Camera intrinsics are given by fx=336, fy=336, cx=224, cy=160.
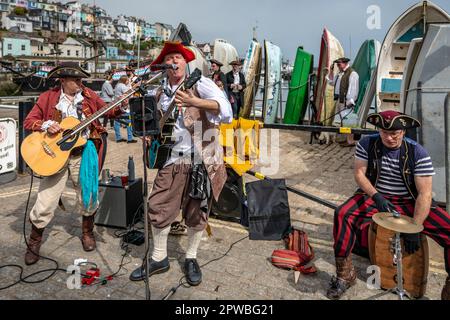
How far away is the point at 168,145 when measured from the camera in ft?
9.97

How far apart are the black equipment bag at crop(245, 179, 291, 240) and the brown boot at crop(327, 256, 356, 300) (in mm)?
1108

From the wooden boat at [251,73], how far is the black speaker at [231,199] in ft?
25.8

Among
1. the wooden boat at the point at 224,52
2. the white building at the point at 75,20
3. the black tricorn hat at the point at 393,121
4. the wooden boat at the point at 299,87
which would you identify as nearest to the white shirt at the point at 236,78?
the wooden boat at the point at 299,87

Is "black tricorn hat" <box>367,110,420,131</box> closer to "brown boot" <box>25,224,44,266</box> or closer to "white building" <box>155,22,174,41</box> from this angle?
"brown boot" <box>25,224,44,266</box>

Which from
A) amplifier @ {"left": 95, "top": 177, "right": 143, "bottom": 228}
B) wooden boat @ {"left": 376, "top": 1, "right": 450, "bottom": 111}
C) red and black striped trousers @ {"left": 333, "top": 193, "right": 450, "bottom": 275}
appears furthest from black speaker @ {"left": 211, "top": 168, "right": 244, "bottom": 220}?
wooden boat @ {"left": 376, "top": 1, "right": 450, "bottom": 111}

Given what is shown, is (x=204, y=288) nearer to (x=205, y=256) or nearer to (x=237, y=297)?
(x=237, y=297)

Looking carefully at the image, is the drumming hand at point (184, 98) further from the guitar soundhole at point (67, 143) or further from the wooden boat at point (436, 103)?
the wooden boat at point (436, 103)

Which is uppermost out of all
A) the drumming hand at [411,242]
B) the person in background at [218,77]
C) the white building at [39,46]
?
the white building at [39,46]

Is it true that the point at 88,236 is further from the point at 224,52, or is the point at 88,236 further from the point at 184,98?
the point at 224,52

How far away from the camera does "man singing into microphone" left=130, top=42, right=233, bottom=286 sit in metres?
2.90

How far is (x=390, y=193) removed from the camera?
10.3 ft

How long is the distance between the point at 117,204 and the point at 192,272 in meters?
1.61

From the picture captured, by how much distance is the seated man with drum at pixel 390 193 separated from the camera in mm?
2828

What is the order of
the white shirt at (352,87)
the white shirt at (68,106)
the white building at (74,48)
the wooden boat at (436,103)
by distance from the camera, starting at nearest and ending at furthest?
the white shirt at (68,106) < the wooden boat at (436,103) < the white shirt at (352,87) < the white building at (74,48)
